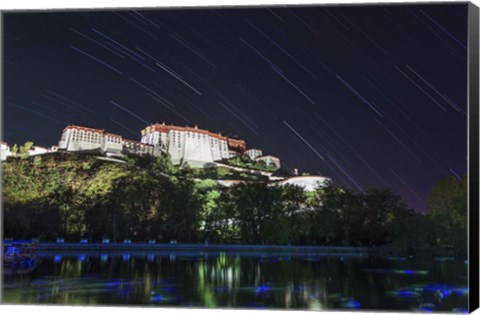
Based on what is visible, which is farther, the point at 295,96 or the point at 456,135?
the point at 295,96

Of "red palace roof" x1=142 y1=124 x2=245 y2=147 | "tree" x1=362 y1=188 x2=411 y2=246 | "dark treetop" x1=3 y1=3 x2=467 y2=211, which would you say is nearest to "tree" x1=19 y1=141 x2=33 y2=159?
"dark treetop" x1=3 y1=3 x2=467 y2=211

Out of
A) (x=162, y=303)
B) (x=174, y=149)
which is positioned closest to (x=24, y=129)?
(x=174, y=149)

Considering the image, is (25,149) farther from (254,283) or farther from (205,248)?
(254,283)

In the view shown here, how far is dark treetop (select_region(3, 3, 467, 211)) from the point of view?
29.9 ft

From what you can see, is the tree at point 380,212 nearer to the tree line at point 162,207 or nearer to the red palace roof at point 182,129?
the tree line at point 162,207

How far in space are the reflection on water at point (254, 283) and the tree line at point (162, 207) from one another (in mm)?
467

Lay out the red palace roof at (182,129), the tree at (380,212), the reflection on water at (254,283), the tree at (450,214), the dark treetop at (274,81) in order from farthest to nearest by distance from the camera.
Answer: the red palace roof at (182,129)
the tree at (380,212)
the dark treetop at (274,81)
the tree at (450,214)
the reflection on water at (254,283)

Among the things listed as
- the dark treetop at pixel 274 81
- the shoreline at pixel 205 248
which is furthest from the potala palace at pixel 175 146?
the shoreline at pixel 205 248

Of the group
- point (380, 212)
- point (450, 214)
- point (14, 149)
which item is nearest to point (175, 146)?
point (14, 149)

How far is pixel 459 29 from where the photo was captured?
855 cm

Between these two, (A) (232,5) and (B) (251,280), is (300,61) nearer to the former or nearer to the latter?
(A) (232,5)

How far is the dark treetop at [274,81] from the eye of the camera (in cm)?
912

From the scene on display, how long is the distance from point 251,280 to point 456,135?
130 inches

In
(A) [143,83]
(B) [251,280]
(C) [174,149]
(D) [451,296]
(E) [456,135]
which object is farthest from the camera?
(C) [174,149]
